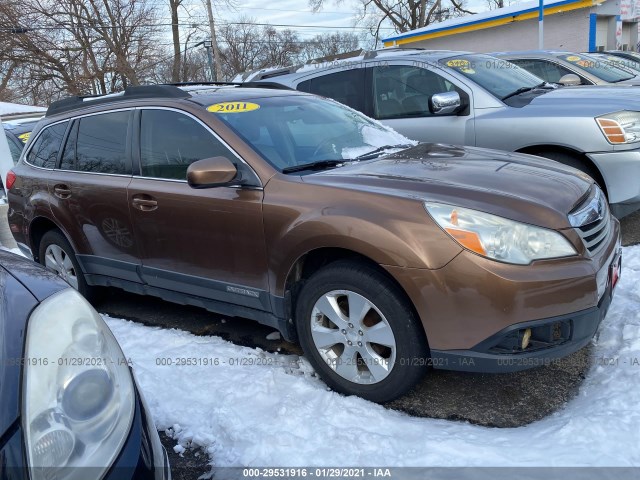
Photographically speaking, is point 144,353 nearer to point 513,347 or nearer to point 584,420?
point 513,347

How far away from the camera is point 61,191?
14.1ft

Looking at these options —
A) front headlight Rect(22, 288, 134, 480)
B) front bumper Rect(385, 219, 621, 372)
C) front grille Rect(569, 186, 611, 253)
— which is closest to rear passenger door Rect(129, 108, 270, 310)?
front bumper Rect(385, 219, 621, 372)

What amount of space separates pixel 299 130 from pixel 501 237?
5.34ft

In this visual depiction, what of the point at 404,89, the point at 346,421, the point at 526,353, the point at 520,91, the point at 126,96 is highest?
the point at 126,96

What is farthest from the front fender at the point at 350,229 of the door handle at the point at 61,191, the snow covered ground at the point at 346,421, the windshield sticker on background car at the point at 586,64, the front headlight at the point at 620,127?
the windshield sticker on background car at the point at 586,64

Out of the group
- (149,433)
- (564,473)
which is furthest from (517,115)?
(149,433)

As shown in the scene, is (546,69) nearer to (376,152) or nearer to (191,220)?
(376,152)

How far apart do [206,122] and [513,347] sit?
7.21ft

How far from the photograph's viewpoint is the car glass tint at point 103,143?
3922 millimetres

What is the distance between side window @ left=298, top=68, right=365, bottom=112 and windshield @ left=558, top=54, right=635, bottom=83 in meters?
4.35

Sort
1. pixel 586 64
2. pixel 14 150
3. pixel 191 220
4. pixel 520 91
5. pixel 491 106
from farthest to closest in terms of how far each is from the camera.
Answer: pixel 586 64 < pixel 14 150 < pixel 520 91 < pixel 491 106 < pixel 191 220

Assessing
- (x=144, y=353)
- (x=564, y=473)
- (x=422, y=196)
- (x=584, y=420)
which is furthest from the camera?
(x=144, y=353)

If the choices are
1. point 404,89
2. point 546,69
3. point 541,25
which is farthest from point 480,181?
point 541,25

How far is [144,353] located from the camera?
3604mm
